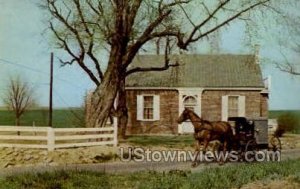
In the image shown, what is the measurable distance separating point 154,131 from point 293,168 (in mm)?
2379

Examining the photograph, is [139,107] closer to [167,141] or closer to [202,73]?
[202,73]

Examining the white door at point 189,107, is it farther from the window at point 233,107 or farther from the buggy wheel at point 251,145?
the buggy wheel at point 251,145

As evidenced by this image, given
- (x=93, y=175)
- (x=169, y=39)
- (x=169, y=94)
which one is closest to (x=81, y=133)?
(x=93, y=175)

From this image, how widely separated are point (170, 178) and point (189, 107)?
1.74 meters

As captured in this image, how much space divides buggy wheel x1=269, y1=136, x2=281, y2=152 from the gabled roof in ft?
1.95

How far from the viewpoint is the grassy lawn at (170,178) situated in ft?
20.5

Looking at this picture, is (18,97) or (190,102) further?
(190,102)

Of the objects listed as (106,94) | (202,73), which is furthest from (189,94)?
(106,94)

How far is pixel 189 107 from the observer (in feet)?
26.9

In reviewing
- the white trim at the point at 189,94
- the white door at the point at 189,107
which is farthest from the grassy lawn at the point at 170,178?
the white trim at the point at 189,94

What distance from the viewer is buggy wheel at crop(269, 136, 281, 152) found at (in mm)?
7441

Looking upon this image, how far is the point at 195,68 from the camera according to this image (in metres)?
8.16

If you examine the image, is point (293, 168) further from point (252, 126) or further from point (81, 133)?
point (81, 133)

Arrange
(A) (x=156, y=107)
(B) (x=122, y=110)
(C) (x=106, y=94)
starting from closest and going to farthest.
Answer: (C) (x=106, y=94)
(B) (x=122, y=110)
(A) (x=156, y=107)
